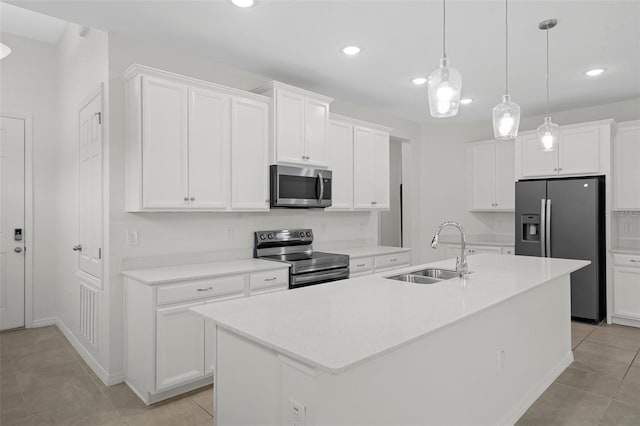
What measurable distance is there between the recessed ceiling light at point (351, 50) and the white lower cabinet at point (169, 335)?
80.9 inches

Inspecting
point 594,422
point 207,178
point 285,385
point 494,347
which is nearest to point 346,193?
point 207,178

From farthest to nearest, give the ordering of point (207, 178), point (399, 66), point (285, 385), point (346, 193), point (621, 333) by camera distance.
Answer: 1. point (346, 193)
2. point (621, 333)
3. point (399, 66)
4. point (207, 178)
5. point (285, 385)

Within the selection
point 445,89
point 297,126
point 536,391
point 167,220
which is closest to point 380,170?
point 297,126

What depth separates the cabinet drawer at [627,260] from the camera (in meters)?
4.31

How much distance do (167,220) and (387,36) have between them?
90.1 inches

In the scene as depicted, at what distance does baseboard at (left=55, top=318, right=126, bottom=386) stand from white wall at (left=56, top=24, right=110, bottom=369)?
0.12 ft

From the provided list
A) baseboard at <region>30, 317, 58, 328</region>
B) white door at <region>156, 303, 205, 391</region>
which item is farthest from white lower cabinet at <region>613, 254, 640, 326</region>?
baseboard at <region>30, 317, 58, 328</region>

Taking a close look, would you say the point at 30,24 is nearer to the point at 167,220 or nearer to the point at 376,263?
the point at 167,220

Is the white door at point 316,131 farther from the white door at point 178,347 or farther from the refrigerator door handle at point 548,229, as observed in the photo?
the refrigerator door handle at point 548,229

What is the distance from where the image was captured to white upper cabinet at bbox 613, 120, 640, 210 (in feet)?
14.5

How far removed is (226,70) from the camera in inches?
144

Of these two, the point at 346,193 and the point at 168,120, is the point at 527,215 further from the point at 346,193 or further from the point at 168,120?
the point at 168,120

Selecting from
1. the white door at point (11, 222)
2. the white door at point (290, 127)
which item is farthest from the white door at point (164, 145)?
the white door at point (11, 222)

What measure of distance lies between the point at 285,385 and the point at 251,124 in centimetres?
254
